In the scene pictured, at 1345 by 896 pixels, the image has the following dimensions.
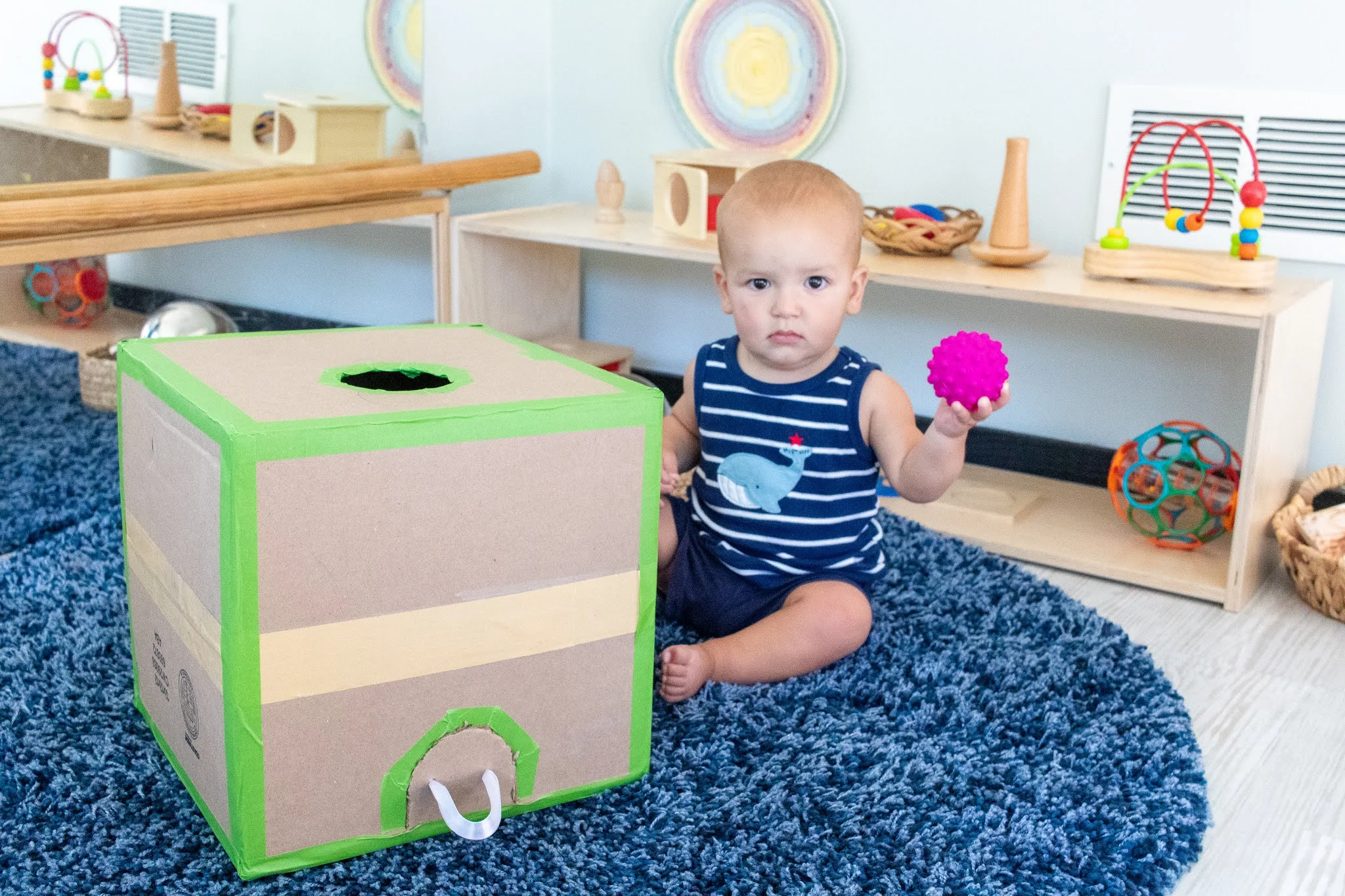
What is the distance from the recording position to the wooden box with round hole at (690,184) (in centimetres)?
184

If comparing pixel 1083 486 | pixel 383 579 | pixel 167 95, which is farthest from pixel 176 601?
pixel 1083 486

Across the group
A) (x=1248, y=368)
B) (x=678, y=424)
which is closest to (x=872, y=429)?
(x=678, y=424)

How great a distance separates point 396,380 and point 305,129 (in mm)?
1027

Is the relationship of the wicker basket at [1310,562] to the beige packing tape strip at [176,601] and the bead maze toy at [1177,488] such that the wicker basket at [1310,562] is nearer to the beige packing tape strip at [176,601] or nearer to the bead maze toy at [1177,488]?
the bead maze toy at [1177,488]

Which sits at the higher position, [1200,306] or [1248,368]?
[1200,306]

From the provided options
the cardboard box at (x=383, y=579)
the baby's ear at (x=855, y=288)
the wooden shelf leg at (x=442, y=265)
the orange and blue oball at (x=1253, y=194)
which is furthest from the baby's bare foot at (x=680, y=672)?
the wooden shelf leg at (x=442, y=265)

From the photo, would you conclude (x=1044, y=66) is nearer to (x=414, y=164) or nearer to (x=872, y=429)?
(x=872, y=429)

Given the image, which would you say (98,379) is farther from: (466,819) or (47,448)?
(466,819)

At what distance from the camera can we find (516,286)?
2096mm

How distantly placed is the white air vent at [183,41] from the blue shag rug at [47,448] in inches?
17.3

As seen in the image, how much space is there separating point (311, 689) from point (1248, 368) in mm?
1316

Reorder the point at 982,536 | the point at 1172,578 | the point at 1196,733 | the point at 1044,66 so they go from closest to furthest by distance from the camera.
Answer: the point at 1196,733
the point at 1172,578
the point at 982,536
the point at 1044,66

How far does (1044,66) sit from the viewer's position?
1764mm

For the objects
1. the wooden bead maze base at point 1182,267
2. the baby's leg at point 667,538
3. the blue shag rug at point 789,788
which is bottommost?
the blue shag rug at point 789,788
